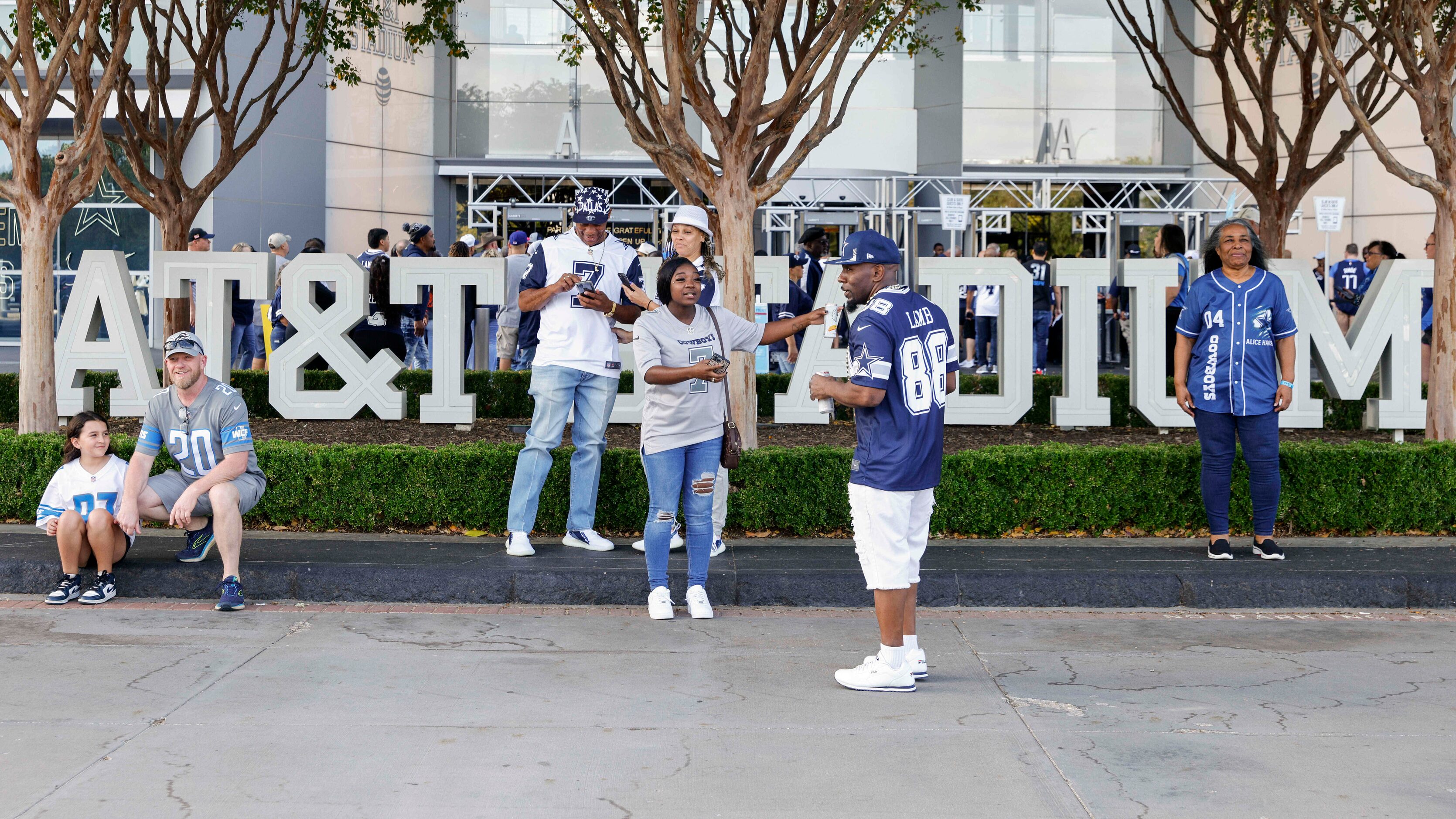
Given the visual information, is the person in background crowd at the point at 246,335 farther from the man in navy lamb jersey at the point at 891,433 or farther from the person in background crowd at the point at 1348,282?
the person in background crowd at the point at 1348,282

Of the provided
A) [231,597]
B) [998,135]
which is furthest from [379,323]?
[998,135]

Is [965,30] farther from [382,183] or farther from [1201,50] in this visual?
[1201,50]

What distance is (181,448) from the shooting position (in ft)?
23.0

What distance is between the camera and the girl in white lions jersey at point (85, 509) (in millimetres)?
6797

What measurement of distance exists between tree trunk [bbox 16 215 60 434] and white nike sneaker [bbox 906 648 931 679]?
666 centimetres

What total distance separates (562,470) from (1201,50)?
977 cm

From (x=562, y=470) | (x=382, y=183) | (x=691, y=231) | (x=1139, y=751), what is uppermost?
(x=382, y=183)

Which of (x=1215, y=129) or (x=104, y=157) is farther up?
(x=1215, y=129)

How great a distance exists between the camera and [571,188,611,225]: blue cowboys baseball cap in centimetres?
757

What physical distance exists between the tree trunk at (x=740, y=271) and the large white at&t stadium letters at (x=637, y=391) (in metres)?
1.14

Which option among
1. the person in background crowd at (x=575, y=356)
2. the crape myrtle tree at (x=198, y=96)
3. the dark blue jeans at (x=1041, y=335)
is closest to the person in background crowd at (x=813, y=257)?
the dark blue jeans at (x=1041, y=335)

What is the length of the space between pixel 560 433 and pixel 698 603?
1.46 m

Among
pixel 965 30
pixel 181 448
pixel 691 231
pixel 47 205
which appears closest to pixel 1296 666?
pixel 691 231

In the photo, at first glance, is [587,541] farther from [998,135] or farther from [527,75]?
[998,135]
